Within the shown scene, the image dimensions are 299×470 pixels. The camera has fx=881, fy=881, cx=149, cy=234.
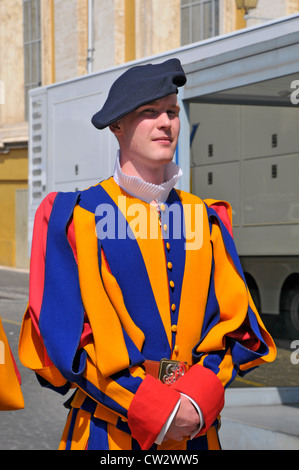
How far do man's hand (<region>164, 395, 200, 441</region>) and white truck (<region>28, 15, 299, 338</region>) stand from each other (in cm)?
278

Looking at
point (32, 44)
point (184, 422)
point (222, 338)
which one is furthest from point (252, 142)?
point (32, 44)

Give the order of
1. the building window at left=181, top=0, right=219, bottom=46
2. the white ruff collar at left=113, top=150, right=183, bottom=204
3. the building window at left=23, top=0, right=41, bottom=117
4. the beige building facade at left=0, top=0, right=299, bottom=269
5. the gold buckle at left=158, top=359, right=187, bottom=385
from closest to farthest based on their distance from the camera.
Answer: the gold buckle at left=158, top=359, right=187, bottom=385 < the white ruff collar at left=113, top=150, right=183, bottom=204 < the building window at left=181, top=0, right=219, bottom=46 < the beige building facade at left=0, top=0, right=299, bottom=269 < the building window at left=23, top=0, right=41, bottom=117

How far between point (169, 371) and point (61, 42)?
17677 mm

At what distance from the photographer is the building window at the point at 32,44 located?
20.2 meters

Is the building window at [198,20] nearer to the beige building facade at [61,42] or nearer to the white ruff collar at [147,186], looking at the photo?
the beige building facade at [61,42]

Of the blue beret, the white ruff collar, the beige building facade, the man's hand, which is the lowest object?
the man's hand

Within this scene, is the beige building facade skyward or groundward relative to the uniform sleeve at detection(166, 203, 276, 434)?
skyward

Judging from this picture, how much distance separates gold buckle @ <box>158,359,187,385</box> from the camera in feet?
8.09

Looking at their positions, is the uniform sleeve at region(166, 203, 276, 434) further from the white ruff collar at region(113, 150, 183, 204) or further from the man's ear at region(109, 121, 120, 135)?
the man's ear at region(109, 121, 120, 135)

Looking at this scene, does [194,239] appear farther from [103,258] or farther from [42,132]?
[42,132]

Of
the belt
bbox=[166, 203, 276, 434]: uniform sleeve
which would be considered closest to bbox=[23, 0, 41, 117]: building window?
bbox=[166, 203, 276, 434]: uniform sleeve
